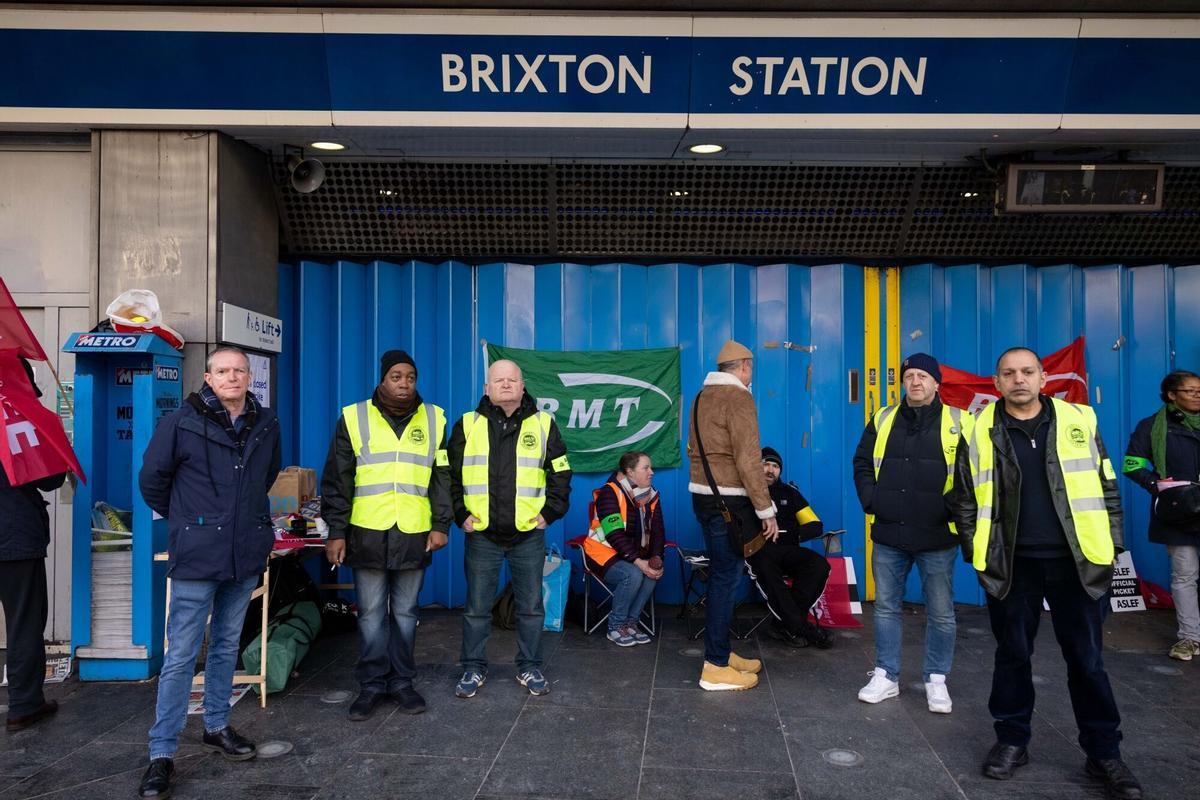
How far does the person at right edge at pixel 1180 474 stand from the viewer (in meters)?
5.25

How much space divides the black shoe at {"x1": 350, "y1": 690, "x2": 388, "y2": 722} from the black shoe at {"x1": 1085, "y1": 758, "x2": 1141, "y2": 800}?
356 centimetres

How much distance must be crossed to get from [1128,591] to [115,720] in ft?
23.6

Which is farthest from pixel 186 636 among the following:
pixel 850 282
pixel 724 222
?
pixel 850 282

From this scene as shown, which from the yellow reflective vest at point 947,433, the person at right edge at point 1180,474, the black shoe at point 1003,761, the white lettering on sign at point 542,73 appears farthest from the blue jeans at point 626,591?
the person at right edge at point 1180,474

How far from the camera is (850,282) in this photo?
21.5 feet

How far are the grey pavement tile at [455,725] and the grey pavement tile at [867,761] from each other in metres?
1.50

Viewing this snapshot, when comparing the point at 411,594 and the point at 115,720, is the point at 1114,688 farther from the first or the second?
the point at 115,720

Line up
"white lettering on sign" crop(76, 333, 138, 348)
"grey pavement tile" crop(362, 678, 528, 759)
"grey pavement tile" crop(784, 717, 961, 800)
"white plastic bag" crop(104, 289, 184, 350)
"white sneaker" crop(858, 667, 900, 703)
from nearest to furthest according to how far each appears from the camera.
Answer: "grey pavement tile" crop(784, 717, 961, 800) → "grey pavement tile" crop(362, 678, 528, 759) → "white sneaker" crop(858, 667, 900, 703) → "white lettering on sign" crop(76, 333, 138, 348) → "white plastic bag" crop(104, 289, 184, 350)

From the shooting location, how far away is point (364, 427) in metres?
4.29

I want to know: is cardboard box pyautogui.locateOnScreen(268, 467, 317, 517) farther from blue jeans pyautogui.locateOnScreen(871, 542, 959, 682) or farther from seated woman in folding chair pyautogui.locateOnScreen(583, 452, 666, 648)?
blue jeans pyautogui.locateOnScreen(871, 542, 959, 682)

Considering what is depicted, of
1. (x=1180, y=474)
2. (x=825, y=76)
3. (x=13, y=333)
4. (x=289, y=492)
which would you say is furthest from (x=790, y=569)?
(x=13, y=333)

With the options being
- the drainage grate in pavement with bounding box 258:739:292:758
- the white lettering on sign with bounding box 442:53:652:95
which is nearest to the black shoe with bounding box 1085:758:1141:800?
the drainage grate in pavement with bounding box 258:739:292:758

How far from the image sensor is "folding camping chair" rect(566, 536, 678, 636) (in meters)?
5.76

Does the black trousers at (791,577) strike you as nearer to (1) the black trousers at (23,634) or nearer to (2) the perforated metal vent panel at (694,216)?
(2) the perforated metal vent panel at (694,216)
